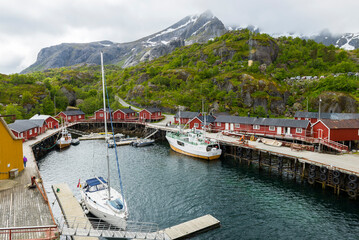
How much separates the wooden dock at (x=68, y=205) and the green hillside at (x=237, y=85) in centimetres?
5895

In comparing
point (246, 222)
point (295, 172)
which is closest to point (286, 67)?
point (295, 172)

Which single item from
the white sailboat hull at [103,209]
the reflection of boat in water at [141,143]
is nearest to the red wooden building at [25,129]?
the reflection of boat in water at [141,143]

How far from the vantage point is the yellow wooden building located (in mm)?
26297

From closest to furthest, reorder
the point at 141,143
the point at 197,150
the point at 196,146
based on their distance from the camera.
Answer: the point at 197,150 < the point at 196,146 < the point at 141,143

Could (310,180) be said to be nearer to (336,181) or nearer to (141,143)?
(336,181)

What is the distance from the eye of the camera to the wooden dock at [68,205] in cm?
2214

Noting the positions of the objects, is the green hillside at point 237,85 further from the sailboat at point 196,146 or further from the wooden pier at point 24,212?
the wooden pier at point 24,212

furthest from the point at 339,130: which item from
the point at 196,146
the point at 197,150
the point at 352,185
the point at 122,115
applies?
the point at 122,115

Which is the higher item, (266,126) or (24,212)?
(266,126)

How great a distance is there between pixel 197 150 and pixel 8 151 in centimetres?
3111

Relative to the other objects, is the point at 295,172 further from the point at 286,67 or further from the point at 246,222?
the point at 286,67

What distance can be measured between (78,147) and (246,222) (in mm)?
47062

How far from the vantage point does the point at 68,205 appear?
25.2 m

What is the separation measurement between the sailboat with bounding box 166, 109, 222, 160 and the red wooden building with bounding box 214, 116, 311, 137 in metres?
11.5
